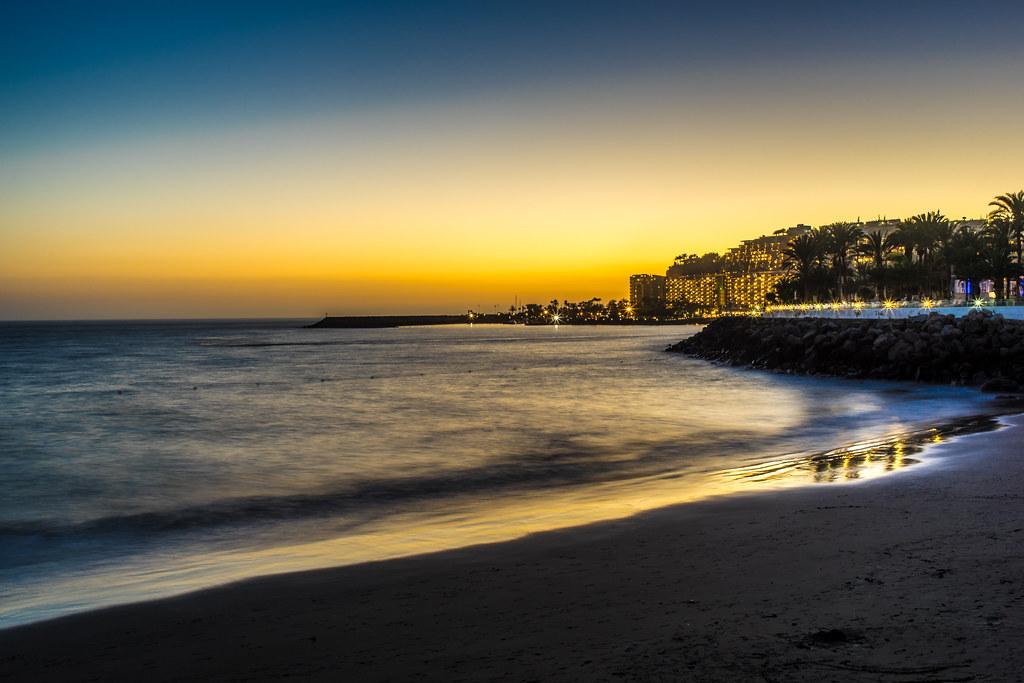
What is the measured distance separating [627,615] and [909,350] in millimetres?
36632

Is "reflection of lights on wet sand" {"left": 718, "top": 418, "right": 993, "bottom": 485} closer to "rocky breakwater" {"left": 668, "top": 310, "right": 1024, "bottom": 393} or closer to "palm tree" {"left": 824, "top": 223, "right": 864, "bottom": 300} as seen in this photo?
"rocky breakwater" {"left": 668, "top": 310, "right": 1024, "bottom": 393}

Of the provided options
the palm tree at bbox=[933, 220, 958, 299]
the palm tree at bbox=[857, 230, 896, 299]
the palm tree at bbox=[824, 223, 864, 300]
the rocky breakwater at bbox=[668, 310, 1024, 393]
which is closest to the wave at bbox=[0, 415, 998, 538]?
the rocky breakwater at bbox=[668, 310, 1024, 393]

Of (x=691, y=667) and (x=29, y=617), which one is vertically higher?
(x=691, y=667)

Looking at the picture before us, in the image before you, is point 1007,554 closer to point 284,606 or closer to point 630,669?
point 630,669

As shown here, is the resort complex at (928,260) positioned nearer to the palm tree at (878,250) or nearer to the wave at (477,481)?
the palm tree at (878,250)

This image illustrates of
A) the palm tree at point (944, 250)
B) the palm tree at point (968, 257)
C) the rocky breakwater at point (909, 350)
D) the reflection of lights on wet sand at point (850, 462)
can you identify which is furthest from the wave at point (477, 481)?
the palm tree at point (944, 250)

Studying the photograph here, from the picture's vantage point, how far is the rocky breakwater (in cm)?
3384

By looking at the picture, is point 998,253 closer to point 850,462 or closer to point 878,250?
point 878,250

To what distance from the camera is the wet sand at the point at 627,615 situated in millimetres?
4746

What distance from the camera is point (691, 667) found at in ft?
15.1

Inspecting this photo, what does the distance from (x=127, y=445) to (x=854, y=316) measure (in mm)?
50368

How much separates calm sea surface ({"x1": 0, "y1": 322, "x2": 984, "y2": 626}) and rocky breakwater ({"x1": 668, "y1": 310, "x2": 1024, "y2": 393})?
272 cm

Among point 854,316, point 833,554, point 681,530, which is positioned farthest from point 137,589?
point 854,316

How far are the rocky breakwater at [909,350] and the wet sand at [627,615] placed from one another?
86.0 ft
